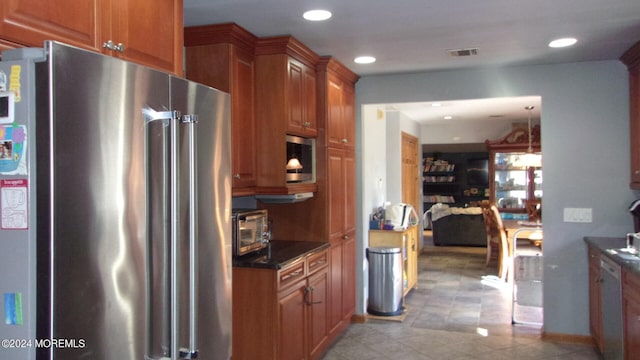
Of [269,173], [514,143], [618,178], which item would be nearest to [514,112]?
[514,143]

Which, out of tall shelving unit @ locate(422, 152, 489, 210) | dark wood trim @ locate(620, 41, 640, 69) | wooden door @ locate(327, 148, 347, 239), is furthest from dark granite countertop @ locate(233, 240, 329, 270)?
tall shelving unit @ locate(422, 152, 489, 210)

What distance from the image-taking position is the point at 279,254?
11.4 feet

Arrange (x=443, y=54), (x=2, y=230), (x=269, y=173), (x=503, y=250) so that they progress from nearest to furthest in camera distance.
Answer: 1. (x=2, y=230)
2. (x=269, y=173)
3. (x=443, y=54)
4. (x=503, y=250)

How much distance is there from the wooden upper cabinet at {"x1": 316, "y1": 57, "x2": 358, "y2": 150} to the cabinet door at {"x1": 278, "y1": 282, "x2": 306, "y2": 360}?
1.37 meters

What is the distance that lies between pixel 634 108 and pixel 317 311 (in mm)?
2949

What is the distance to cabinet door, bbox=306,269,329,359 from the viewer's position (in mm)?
3656

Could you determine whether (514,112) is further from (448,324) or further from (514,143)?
(448,324)

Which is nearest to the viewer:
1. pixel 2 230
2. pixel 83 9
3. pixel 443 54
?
pixel 2 230

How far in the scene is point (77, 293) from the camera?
1393 millimetres

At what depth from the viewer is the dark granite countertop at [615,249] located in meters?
3.02

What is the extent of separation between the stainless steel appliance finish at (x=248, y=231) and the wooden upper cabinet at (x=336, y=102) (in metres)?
1.03

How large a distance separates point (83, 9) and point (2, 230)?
79cm

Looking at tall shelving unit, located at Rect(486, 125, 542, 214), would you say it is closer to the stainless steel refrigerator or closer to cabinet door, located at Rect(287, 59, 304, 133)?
cabinet door, located at Rect(287, 59, 304, 133)

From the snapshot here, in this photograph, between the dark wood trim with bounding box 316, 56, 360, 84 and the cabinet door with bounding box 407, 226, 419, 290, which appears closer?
the dark wood trim with bounding box 316, 56, 360, 84
